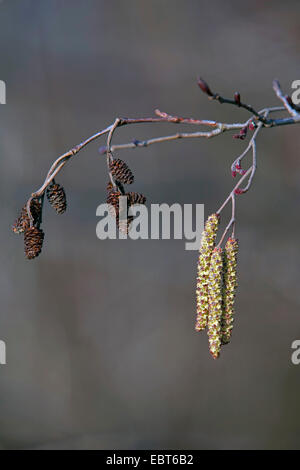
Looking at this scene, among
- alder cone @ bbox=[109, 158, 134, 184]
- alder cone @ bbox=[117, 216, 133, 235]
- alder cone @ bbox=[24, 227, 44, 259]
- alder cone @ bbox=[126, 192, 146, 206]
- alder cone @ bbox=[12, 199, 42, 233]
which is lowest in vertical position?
alder cone @ bbox=[24, 227, 44, 259]

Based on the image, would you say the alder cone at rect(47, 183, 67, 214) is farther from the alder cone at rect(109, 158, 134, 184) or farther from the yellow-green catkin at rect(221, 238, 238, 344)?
the yellow-green catkin at rect(221, 238, 238, 344)

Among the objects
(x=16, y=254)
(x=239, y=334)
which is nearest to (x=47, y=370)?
(x=16, y=254)

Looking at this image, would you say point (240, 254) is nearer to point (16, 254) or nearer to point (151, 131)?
point (151, 131)

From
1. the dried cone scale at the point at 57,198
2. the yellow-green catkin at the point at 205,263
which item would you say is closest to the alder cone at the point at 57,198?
the dried cone scale at the point at 57,198

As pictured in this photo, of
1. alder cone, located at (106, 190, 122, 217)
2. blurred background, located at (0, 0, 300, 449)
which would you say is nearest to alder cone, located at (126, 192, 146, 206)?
alder cone, located at (106, 190, 122, 217)

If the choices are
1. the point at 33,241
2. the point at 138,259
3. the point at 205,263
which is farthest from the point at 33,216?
the point at 138,259

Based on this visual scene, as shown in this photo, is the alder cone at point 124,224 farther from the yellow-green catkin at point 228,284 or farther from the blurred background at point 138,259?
the blurred background at point 138,259

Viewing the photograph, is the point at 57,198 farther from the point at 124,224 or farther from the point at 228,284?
the point at 228,284
